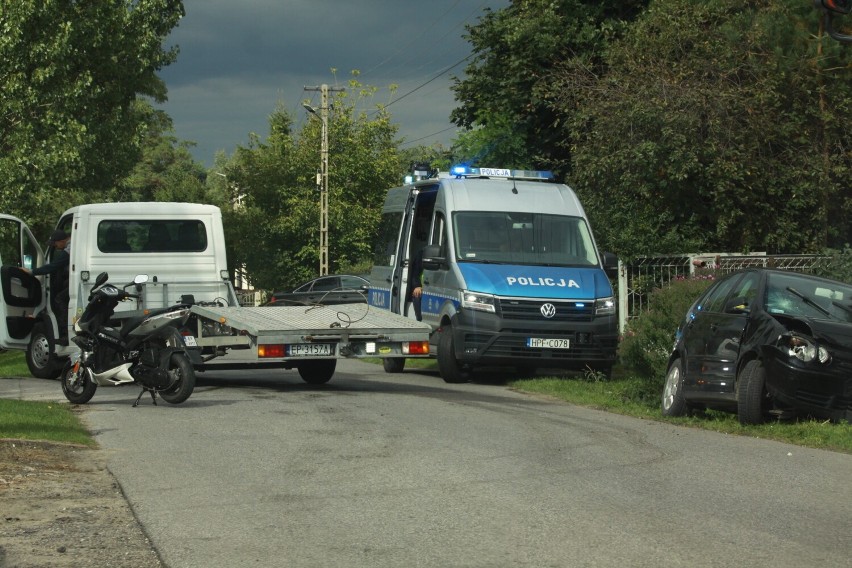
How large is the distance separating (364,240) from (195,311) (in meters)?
41.6

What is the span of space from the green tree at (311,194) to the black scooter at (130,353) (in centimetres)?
4109

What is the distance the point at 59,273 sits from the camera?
18.5m

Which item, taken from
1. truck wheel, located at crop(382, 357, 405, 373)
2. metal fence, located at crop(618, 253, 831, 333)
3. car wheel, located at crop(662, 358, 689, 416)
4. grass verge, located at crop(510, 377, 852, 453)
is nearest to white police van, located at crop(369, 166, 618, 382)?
grass verge, located at crop(510, 377, 852, 453)

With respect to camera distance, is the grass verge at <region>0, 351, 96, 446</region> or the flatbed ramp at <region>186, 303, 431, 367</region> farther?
the flatbed ramp at <region>186, 303, 431, 367</region>

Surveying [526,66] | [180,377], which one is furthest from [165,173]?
[180,377]

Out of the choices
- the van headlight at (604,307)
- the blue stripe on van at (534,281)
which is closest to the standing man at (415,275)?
the blue stripe on van at (534,281)

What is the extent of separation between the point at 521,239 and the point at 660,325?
3.72m

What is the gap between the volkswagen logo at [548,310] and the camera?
1719cm

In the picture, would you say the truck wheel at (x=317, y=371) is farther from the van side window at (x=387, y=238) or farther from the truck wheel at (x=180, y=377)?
the van side window at (x=387, y=238)

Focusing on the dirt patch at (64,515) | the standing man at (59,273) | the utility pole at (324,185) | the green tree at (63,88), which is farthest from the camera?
the utility pole at (324,185)

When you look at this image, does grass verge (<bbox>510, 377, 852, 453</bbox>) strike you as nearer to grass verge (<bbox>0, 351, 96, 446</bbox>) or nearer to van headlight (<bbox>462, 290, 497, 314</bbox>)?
van headlight (<bbox>462, 290, 497, 314</bbox>)

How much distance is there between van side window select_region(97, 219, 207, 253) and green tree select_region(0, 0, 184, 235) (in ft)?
34.8

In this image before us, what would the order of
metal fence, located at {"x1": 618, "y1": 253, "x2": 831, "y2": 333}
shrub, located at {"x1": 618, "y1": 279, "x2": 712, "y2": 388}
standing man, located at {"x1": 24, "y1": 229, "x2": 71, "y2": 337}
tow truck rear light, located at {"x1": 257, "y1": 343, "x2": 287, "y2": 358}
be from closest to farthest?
tow truck rear light, located at {"x1": 257, "y1": 343, "x2": 287, "y2": 358} → shrub, located at {"x1": 618, "y1": 279, "x2": 712, "y2": 388} → standing man, located at {"x1": 24, "y1": 229, "x2": 71, "y2": 337} → metal fence, located at {"x1": 618, "y1": 253, "x2": 831, "y2": 333}

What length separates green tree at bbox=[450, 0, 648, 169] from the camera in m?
31.4
